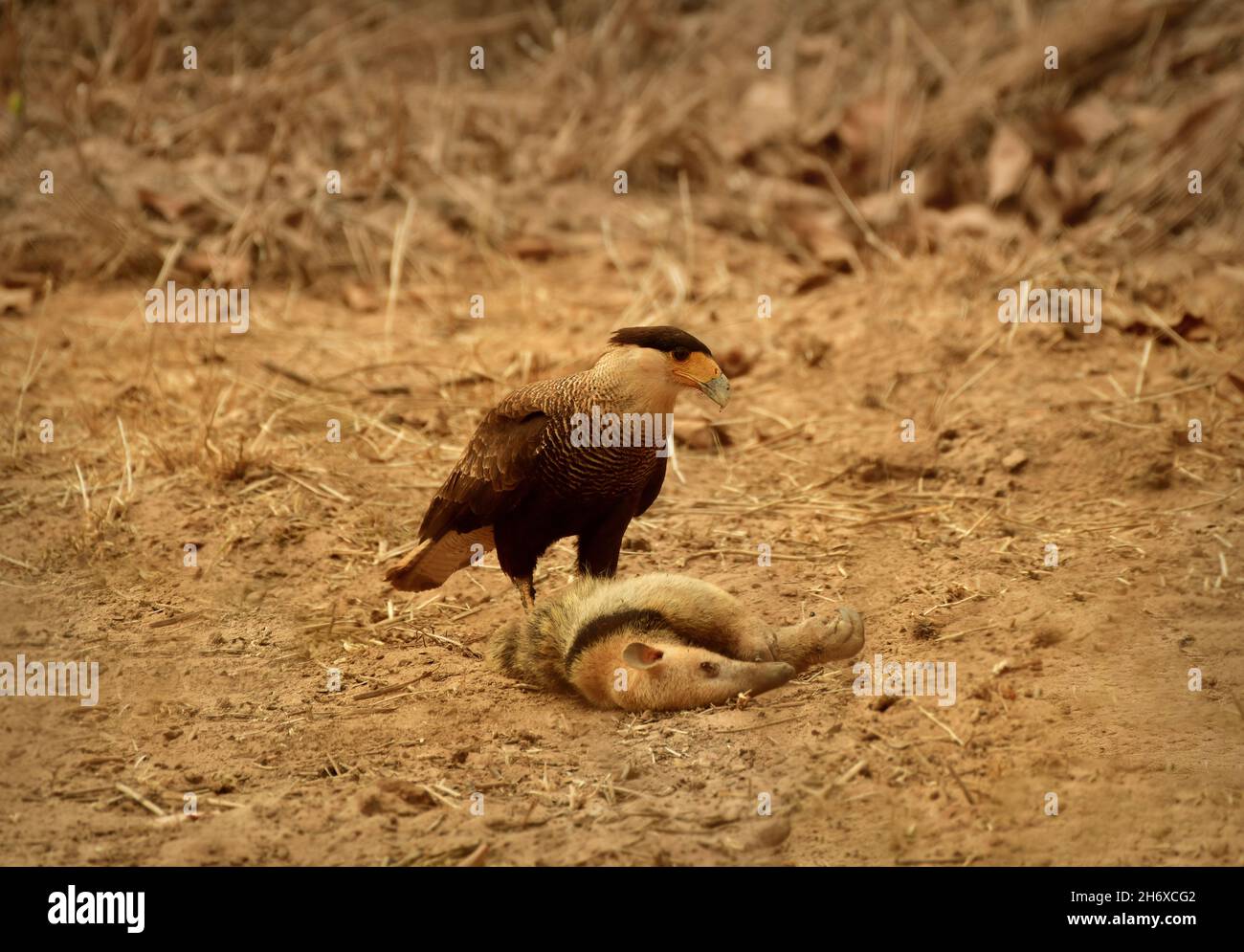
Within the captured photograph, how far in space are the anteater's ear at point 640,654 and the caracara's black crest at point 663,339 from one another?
0.92m

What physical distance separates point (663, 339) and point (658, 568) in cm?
117

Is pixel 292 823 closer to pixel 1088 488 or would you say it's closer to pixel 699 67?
pixel 1088 488

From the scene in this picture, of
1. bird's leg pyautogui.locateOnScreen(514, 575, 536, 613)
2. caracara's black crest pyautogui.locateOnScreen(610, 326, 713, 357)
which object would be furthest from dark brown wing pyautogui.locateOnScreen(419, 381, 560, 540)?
caracara's black crest pyautogui.locateOnScreen(610, 326, 713, 357)

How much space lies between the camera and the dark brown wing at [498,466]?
14.9 ft

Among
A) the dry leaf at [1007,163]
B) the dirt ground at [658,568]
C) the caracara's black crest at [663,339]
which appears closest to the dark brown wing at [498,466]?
the caracara's black crest at [663,339]

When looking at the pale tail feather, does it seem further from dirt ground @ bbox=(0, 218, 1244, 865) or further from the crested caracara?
dirt ground @ bbox=(0, 218, 1244, 865)

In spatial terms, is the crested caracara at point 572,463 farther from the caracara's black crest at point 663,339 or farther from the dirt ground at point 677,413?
the dirt ground at point 677,413

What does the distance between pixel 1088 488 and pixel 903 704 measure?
1.88 meters

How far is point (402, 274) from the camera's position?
8164 mm

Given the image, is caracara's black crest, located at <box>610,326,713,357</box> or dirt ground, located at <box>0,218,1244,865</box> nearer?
dirt ground, located at <box>0,218,1244,865</box>

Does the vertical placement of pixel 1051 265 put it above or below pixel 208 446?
above

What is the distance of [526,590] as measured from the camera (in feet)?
Answer: 15.8

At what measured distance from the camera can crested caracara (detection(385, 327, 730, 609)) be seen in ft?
14.4
